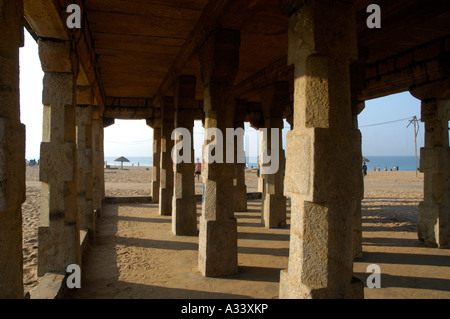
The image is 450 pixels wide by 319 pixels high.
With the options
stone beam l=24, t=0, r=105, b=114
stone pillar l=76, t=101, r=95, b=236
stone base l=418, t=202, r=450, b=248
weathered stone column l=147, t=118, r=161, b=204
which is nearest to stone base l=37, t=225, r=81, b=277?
stone beam l=24, t=0, r=105, b=114

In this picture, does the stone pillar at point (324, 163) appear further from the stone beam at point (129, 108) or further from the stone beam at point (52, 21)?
the stone beam at point (129, 108)

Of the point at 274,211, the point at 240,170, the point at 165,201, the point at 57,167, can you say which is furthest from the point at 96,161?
the point at 57,167

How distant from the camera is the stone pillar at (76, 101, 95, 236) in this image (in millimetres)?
8172

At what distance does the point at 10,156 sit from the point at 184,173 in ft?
21.7

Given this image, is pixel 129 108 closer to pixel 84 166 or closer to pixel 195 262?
pixel 84 166

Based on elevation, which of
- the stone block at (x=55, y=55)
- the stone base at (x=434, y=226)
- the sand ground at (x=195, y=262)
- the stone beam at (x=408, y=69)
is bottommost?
the sand ground at (x=195, y=262)

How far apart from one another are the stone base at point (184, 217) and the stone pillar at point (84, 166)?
208 centimetres

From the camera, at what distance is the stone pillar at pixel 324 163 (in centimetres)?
325

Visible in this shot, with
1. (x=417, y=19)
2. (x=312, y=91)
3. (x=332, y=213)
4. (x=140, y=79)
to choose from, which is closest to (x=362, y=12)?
(x=417, y=19)

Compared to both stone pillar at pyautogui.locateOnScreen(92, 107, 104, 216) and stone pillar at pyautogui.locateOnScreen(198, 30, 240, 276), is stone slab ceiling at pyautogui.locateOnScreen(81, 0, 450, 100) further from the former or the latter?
stone pillar at pyautogui.locateOnScreen(92, 107, 104, 216)

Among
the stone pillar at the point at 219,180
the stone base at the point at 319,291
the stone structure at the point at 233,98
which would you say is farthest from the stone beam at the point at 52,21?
the stone base at the point at 319,291

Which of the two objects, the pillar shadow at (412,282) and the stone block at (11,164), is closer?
the stone block at (11,164)
